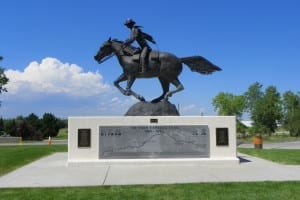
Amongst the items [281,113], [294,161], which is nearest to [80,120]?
[294,161]

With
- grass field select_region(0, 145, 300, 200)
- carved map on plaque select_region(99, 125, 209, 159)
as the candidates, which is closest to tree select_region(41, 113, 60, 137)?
carved map on plaque select_region(99, 125, 209, 159)

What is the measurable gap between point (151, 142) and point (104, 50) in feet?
Result: 12.5

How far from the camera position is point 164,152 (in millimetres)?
13516

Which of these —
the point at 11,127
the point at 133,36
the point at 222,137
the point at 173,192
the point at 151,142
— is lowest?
the point at 173,192

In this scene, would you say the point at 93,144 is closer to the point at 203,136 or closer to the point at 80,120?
the point at 80,120

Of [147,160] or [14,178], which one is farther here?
[147,160]

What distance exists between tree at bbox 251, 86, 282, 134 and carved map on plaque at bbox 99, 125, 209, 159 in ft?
182

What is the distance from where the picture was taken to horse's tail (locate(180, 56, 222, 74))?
15.0m

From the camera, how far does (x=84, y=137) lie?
1349cm

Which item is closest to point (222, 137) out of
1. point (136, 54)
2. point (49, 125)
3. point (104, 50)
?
point (136, 54)

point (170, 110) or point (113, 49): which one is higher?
point (113, 49)

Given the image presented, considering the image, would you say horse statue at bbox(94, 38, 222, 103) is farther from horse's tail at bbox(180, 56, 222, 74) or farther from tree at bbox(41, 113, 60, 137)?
tree at bbox(41, 113, 60, 137)

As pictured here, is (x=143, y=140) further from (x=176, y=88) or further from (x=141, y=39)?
(x=141, y=39)

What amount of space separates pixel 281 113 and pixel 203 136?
60.6 metres
